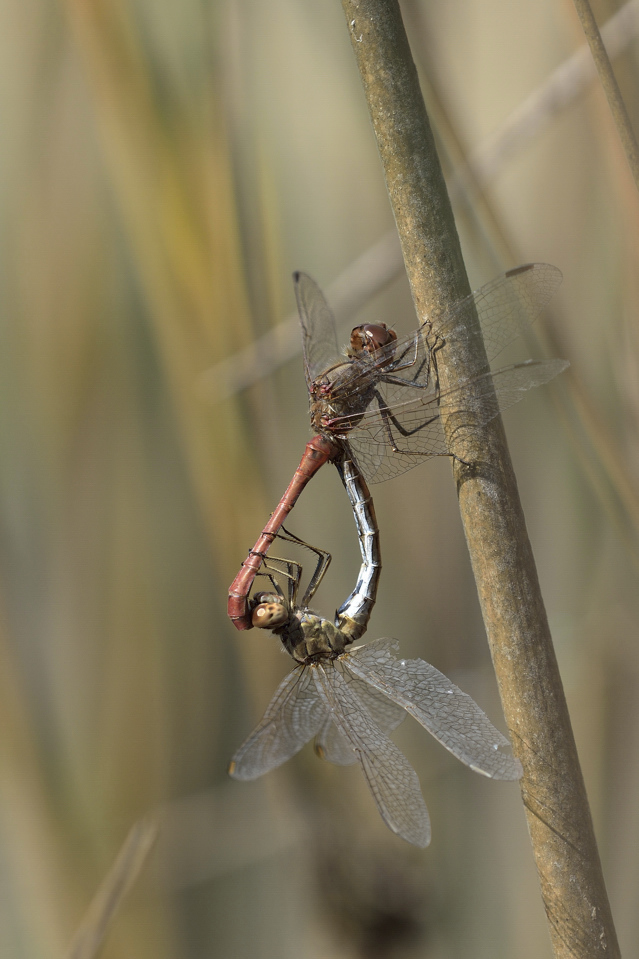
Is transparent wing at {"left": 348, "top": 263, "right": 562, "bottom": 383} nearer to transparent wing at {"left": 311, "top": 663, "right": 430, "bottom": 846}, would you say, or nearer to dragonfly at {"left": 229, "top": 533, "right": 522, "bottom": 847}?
dragonfly at {"left": 229, "top": 533, "right": 522, "bottom": 847}

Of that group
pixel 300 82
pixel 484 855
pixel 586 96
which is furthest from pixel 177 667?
pixel 586 96

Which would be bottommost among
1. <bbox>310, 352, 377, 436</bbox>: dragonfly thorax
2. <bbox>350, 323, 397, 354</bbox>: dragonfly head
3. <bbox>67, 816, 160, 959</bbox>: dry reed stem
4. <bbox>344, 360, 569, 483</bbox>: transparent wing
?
<bbox>67, 816, 160, 959</bbox>: dry reed stem

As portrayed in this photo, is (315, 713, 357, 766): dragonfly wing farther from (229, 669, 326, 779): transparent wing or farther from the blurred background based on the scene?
the blurred background

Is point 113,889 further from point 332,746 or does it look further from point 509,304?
point 509,304

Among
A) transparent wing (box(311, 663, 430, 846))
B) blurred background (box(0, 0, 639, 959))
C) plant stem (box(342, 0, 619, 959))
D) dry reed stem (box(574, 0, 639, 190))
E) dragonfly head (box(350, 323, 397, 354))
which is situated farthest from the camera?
blurred background (box(0, 0, 639, 959))

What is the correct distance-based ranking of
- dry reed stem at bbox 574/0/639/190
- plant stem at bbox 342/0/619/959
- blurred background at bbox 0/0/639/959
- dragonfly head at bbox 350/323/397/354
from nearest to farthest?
plant stem at bbox 342/0/619/959
dry reed stem at bbox 574/0/639/190
dragonfly head at bbox 350/323/397/354
blurred background at bbox 0/0/639/959

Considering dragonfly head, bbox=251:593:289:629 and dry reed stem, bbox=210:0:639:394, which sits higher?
dry reed stem, bbox=210:0:639:394

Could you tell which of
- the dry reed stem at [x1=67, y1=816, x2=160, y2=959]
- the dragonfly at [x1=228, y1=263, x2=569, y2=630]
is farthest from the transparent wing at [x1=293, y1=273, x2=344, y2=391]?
the dry reed stem at [x1=67, y1=816, x2=160, y2=959]

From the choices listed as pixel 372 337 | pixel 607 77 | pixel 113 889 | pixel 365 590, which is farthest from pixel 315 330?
pixel 113 889

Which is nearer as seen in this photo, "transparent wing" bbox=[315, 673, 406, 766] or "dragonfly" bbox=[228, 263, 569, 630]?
"dragonfly" bbox=[228, 263, 569, 630]
